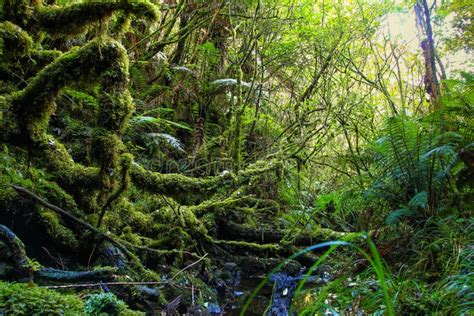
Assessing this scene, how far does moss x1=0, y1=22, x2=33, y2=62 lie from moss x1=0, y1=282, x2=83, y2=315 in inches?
75.7

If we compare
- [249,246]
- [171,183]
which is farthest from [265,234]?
[171,183]

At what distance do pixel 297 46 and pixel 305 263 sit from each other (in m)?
3.57

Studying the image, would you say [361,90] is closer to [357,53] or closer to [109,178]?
[357,53]

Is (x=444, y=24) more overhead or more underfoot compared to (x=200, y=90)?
more overhead

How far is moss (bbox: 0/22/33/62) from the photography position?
3011mm

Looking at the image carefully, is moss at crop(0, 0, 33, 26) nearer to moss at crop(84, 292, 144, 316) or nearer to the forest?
the forest

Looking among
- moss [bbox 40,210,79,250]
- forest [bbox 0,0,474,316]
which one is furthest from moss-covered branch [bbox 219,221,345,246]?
moss [bbox 40,210,79,250]

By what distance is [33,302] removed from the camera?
1.67 meters

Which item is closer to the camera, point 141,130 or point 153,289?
point 153,289

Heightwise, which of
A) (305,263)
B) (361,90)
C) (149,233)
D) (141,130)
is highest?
(361,90)

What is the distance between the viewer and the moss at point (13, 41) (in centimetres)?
301

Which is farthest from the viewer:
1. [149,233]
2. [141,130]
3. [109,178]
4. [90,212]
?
[141,130]

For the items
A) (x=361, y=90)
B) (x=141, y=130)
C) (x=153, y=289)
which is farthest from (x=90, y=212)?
(x=361, y=90)

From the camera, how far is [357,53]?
6.95m
